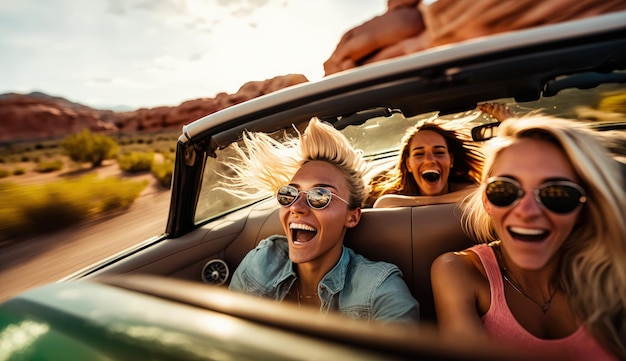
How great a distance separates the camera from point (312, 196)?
2.06 m

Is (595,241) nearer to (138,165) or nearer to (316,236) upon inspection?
(316,236)

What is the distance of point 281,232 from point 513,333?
1.60 meters

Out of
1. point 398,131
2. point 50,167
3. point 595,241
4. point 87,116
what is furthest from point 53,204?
point 87,116

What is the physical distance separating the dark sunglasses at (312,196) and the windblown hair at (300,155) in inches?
8.4

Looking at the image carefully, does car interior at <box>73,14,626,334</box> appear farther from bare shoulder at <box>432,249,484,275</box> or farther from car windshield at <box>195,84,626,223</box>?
bare shoulder at <box>432,249,484,275</box>

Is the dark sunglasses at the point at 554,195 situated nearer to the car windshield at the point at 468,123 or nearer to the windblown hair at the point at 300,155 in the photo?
the car windshield at the point at 468,123

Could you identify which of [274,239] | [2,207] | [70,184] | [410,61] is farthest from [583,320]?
[70,184]

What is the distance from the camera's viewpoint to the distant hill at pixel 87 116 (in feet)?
183

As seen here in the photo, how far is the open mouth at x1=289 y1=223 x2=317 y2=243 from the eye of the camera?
207 centimetres

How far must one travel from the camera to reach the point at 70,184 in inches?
406

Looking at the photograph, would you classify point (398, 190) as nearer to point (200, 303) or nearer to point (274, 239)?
point (274, 239)

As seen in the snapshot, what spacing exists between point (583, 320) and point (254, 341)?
1271 millimetres

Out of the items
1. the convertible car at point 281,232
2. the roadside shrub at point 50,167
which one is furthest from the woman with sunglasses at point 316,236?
the roadside shrub at point 50,167

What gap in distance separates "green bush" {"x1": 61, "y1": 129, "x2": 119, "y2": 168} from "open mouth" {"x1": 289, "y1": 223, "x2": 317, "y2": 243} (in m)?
23.6
